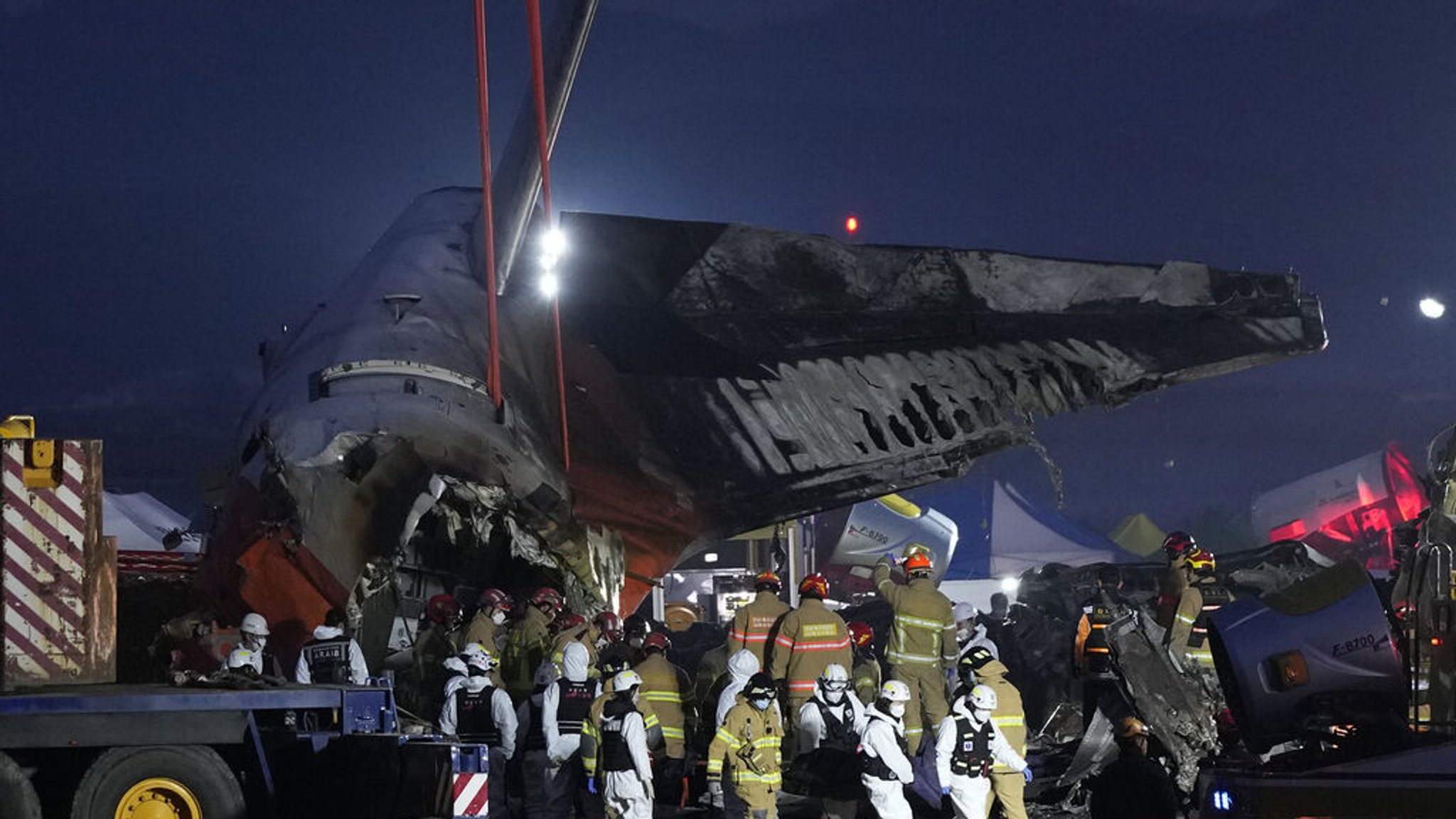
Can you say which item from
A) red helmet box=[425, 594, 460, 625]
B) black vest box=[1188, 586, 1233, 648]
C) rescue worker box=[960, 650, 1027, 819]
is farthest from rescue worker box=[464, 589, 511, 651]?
black vest box=[1188, 586, 1233, 648]

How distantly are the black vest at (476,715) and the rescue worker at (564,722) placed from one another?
1.78 ft

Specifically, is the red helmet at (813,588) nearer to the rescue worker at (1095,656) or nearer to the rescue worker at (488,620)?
the rescue worker at (1095,656)

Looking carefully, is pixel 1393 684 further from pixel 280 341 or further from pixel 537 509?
pixel 280 341

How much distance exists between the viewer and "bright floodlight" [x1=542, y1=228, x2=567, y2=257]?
1925 centimetres

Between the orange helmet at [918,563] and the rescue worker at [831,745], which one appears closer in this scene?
the rescue worker at [831,745]

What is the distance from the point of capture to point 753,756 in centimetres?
1287

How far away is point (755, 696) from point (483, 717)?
336cm

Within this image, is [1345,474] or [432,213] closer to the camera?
[432,213]

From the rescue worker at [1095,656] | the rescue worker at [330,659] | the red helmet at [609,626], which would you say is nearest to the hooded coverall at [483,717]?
the rescue worker at [330,659]

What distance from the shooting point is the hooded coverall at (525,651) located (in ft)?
57.6

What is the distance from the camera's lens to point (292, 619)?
1623 centimetres

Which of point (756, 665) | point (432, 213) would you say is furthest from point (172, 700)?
point (432, 213)

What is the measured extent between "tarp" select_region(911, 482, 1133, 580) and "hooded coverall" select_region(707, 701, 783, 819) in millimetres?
37691

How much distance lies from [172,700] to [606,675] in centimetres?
489
